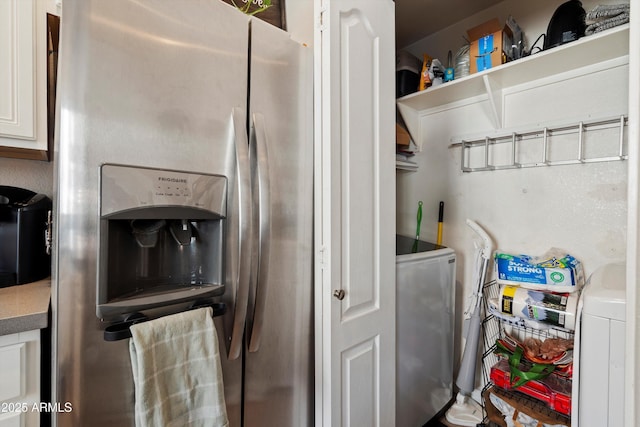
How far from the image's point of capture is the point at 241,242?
0.90 m

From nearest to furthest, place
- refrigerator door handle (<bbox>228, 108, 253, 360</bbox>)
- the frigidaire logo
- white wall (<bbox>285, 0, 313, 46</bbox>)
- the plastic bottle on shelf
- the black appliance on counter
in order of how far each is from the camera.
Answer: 1. the frigidaire logo
2. refrigerator door handle (<bbox>228, 108, 253, 360</bbox>)
3. the black appliance on counter
4. white wall (<bbox>285, 0, 313, 46</bbox>)
5. the plastic bottle on shelf

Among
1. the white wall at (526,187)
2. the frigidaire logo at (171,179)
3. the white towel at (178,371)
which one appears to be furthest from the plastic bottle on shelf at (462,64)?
the white towel at (178,371)

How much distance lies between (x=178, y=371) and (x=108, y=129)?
600 mm

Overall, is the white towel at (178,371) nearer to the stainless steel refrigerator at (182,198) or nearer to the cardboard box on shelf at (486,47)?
the stainless steel refrigerator at (182,198)

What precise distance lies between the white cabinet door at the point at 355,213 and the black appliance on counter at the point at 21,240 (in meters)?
0.98

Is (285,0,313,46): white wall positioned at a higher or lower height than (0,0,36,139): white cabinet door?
higher

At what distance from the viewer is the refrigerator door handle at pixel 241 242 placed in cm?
89

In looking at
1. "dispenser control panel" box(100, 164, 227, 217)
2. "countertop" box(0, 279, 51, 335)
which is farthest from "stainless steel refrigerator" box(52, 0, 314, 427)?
"countertop" box(0, 279, 51, 335)

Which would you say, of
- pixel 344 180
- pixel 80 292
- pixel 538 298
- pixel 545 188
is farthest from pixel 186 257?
pixel 545 188

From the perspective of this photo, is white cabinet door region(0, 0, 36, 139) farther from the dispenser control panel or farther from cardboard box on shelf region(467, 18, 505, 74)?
cardboard box on shelf region(467, 18, 505, 74)

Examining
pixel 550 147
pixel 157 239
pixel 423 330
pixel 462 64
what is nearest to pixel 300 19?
pixel 462 64

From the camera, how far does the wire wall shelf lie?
144cm

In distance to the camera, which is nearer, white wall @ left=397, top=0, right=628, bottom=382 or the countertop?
the countertop

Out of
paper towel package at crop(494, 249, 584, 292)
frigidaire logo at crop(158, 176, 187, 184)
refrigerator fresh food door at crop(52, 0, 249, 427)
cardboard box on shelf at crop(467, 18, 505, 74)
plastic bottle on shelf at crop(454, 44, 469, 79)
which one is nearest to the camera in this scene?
refrigerator fresh food door at crop(52, 0, 249, 427)
